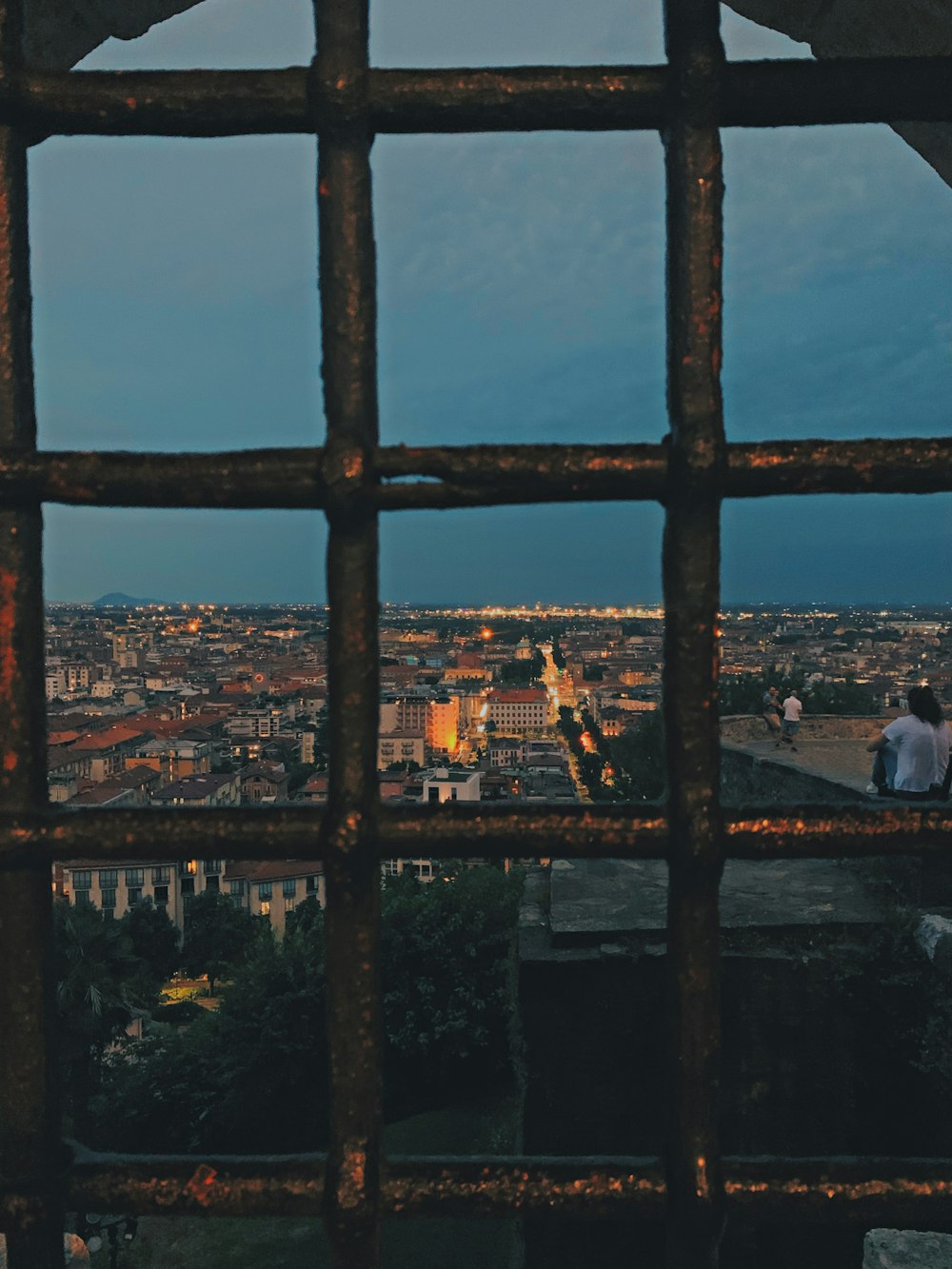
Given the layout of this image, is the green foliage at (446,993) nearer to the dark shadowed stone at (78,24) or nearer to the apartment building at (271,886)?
the dark shadowed stone at (78,24)

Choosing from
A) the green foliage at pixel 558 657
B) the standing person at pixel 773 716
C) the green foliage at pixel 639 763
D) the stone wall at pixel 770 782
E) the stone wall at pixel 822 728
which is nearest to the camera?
the stone wall at pixel 770 782

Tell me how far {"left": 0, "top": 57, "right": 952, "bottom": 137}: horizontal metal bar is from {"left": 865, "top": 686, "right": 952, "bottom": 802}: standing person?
3063mm

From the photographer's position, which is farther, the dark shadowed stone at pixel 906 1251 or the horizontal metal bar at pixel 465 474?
the dark shadowed stone at pixel 906 1251

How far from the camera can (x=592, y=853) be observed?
39.1 inches

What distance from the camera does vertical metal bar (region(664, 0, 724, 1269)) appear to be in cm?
99

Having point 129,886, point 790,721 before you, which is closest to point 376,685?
point 790,721

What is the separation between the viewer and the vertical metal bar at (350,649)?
38.9 inches

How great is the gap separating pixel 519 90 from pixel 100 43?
0.70m

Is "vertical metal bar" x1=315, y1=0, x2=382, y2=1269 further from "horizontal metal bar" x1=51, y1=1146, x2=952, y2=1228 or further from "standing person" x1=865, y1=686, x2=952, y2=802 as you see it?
"standing person" x1=865, y1=686, x2=952, y2=802

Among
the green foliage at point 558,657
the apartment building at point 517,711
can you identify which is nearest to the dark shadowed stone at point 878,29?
the apartment building at point 517,711

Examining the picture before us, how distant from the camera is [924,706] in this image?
3795 millimetres

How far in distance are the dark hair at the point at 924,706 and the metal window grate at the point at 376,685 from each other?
306 cm

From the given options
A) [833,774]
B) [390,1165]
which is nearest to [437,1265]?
[833,774]

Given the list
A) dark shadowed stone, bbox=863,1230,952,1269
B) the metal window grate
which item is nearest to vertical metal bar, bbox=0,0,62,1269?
the metal window grate
